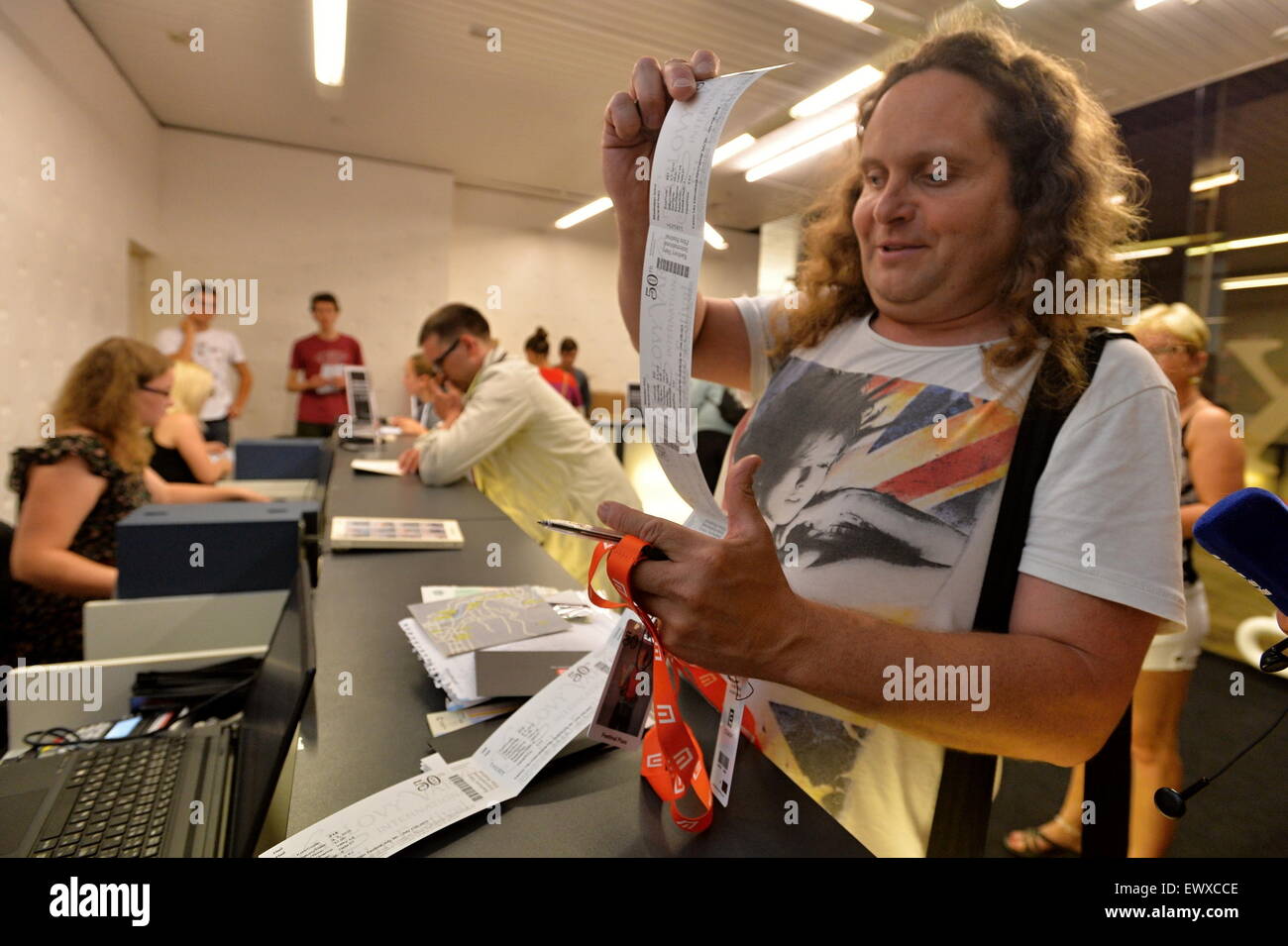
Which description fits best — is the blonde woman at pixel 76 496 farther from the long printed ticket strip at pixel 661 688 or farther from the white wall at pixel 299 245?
the white wall at pixel 299 245

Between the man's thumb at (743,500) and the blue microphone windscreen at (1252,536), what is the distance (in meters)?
0.24

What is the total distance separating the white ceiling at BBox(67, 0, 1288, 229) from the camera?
85 centimetres

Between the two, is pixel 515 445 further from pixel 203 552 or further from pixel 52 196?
pixel 52 196

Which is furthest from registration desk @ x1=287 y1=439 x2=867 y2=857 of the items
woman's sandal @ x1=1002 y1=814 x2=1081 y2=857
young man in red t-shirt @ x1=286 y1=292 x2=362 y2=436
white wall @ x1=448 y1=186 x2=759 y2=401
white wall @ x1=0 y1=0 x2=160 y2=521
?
white wall @ x1=448 y1=186 x2=759 y2=401

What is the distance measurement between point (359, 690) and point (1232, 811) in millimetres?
2188

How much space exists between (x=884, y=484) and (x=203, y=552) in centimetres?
160

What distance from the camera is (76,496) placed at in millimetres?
1779

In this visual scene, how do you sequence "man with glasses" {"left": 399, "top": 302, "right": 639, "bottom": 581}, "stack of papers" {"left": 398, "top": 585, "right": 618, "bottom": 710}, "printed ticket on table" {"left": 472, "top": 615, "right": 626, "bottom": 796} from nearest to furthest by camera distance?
"printed ticket on table" {"left": 472, "top": 615, "right": 626, "bottom": 796} < "stack of papers" {"left": 398, "top": 585, "right": 618, "bottom": 710} < "man with glasses" {"left": 399, "top": 302, "right": 639, "bottom": 581}

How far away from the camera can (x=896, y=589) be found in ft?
2.24

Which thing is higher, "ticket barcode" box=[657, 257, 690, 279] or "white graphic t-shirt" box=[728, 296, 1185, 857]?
"ticket barcode" box=[657, 257, 690, 279]

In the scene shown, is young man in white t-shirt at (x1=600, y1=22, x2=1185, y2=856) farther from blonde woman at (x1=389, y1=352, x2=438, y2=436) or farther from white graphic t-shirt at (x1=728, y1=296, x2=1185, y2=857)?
blonde woman at (x1=389, y1=352, x2=438, y2=436)

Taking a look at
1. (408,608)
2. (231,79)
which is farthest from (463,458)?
(231,79)

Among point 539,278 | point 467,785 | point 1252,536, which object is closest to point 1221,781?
point 1252,536

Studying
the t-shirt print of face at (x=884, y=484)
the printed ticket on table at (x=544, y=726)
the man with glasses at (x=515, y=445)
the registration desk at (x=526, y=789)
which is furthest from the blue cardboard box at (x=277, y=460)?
the t-shirt print of face at (x=884, y=484)
